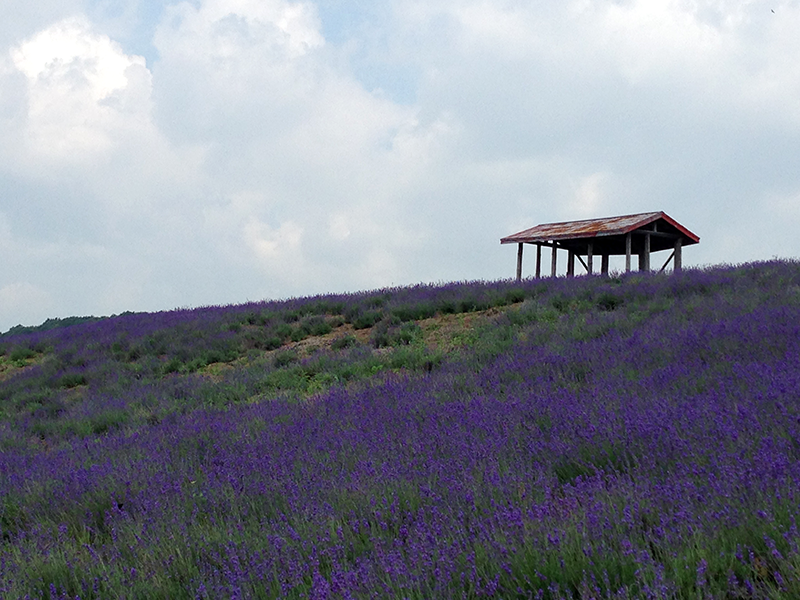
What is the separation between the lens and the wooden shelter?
18.0 metres

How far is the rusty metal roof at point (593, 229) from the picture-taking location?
17.7 metres

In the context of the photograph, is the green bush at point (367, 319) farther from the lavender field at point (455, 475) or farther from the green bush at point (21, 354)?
the green bush at point (21, 354)

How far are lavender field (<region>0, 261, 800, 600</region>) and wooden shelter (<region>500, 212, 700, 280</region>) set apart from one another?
32.6ft

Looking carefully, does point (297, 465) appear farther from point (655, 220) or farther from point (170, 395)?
point (655, 220)

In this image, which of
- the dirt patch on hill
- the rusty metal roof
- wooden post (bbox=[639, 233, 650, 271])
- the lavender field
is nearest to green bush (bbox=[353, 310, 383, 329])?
the dirt patch on hill

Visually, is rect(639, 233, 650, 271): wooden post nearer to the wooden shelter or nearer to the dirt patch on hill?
the wooden shelter

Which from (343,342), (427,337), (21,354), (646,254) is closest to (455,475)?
(427,337)

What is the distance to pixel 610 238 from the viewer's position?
20062 millimetres

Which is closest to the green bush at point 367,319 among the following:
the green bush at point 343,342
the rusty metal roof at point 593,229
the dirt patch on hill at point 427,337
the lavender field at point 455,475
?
the dirt patch on hill at point 427,337

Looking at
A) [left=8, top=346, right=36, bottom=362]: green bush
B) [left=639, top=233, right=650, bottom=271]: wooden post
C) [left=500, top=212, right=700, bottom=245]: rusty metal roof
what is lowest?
[left=8, top=346, right=36, bottom=362]: green bush

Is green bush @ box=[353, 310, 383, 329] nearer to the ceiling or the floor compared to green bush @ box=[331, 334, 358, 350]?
nearer to the ceiling

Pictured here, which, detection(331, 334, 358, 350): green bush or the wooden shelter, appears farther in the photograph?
the wooden shelter

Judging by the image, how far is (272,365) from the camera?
9617 millimetres

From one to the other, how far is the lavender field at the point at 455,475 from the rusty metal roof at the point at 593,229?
31.7 feet
